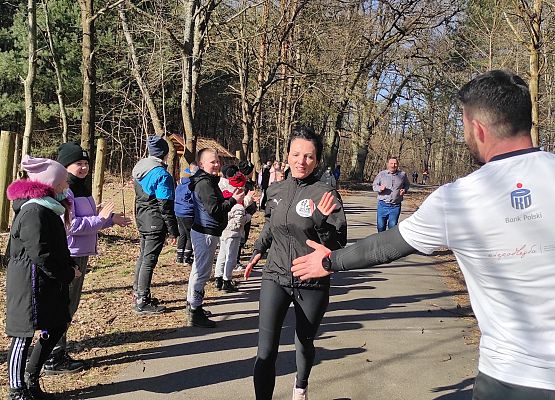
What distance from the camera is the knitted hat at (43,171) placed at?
396 cm

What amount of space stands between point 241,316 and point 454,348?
8.07 ft

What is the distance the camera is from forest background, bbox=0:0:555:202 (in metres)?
10.5

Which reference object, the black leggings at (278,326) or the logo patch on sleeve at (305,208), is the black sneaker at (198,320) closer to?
the black leggings at (278,326)

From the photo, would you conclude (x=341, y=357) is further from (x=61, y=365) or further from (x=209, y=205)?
(x=61, y=365)

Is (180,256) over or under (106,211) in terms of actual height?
under

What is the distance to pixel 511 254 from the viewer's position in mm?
1891

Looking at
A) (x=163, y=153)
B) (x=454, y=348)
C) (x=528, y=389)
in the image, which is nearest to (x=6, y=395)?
(x=163, y=153)

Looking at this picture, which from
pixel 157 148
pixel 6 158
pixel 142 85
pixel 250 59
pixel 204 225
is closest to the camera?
pixel 204 225

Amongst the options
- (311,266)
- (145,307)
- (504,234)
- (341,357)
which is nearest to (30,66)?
(145,307)

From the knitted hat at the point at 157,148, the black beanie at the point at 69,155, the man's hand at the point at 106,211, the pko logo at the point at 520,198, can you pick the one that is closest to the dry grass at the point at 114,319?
the man's hand at the point at 106,211

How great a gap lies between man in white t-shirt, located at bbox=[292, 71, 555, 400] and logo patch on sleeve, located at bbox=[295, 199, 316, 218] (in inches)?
66.4

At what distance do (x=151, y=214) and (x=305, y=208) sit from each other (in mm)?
3150

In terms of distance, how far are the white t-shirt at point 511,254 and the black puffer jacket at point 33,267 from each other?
2.90 m

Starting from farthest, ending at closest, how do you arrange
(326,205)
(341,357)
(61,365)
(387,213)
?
1. (387,213)
2. (341,357)
3. (61,365)
4. (326,205)
